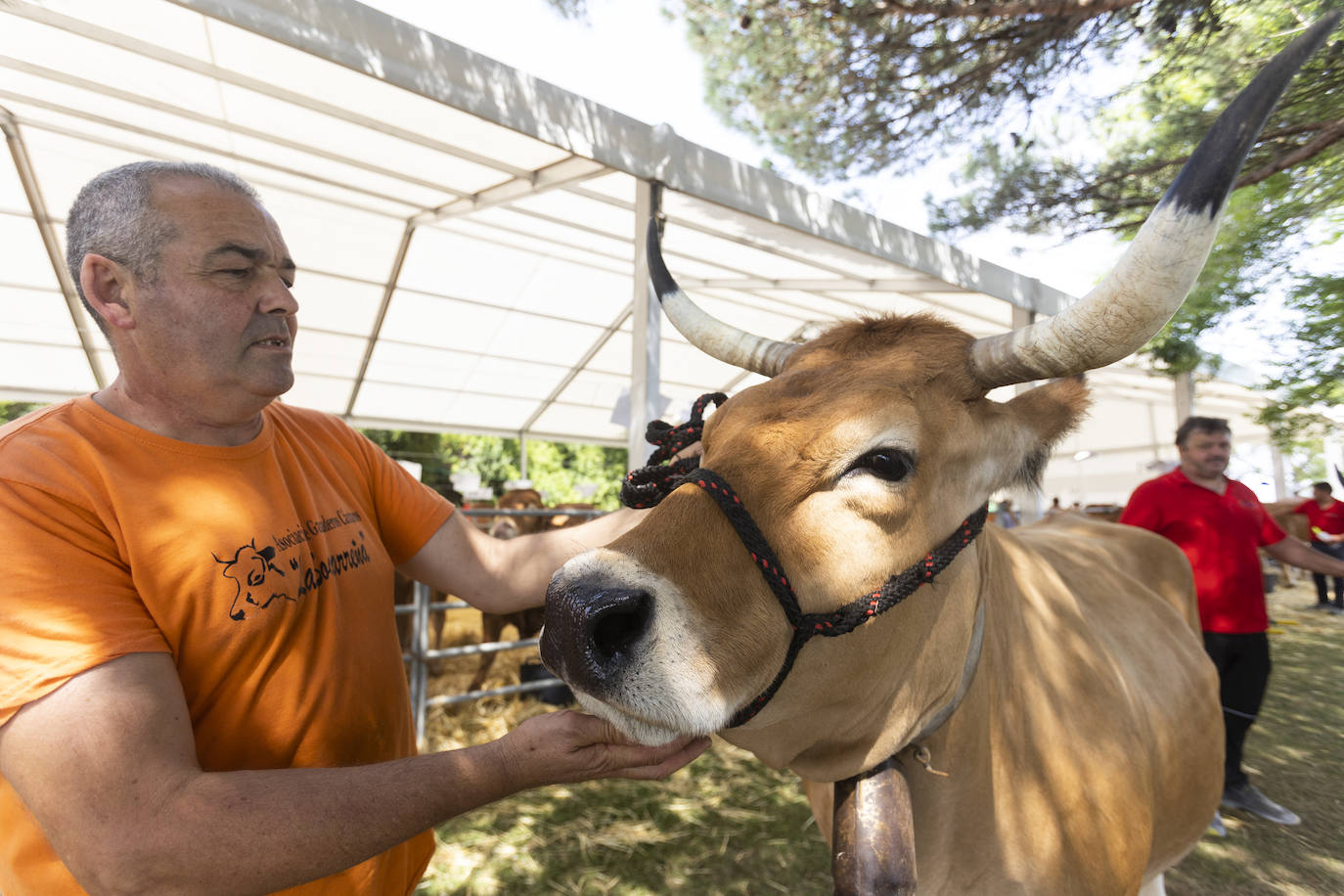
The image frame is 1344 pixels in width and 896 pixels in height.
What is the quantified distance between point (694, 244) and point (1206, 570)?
5292 millimetres

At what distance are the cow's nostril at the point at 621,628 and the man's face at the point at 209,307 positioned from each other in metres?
0.99

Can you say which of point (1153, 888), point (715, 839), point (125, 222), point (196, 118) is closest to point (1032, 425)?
point (125, 222)

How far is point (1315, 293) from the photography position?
6238mm

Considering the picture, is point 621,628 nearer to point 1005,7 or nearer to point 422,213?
point 1005,7

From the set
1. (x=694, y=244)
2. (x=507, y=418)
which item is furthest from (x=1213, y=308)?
(x=507, y=418)

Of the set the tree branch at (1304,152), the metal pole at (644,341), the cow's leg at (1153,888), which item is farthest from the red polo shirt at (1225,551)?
the metal pole at (644,341)

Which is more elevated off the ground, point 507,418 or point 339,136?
point 339,136

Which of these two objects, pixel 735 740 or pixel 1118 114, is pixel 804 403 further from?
pixel 1118 114

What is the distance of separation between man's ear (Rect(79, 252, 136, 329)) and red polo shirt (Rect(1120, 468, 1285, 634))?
17.8 feet

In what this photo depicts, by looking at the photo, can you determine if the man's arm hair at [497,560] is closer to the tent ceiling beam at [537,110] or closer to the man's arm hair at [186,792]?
the man's arm hair at [186,792]

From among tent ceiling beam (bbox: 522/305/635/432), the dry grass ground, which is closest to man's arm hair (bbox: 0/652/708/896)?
the dry grass ground

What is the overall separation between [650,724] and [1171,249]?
1203mm

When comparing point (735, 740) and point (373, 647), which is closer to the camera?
point (735, 740)

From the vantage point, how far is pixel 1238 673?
4.61m
